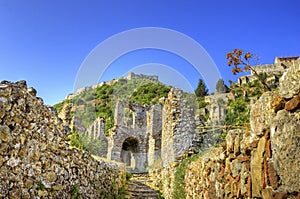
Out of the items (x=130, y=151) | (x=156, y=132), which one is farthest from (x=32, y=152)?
(x=130, y=151)

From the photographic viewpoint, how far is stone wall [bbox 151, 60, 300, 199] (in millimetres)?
2072

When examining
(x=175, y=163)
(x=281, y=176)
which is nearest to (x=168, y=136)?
(x=175, y=163)

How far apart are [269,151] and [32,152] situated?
3.15 metres

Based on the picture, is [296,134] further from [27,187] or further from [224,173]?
[27,187]

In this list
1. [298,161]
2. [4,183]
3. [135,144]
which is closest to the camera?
[298,161]

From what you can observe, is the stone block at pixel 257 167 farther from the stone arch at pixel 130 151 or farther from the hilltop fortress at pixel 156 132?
the stone arch at pixel 130 151

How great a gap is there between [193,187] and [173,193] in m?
1.91

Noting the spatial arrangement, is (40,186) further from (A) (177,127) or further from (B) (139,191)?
(B) (139,191)

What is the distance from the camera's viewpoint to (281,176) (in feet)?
7.07

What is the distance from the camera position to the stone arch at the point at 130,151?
61.4 feet

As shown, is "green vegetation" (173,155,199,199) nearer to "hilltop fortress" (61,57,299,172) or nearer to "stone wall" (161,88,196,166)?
"hilltop fortress" (61,57,299,172)

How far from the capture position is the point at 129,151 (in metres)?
19.6

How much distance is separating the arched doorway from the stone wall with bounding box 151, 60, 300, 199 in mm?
15242

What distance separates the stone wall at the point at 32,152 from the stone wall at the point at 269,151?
2552mm
